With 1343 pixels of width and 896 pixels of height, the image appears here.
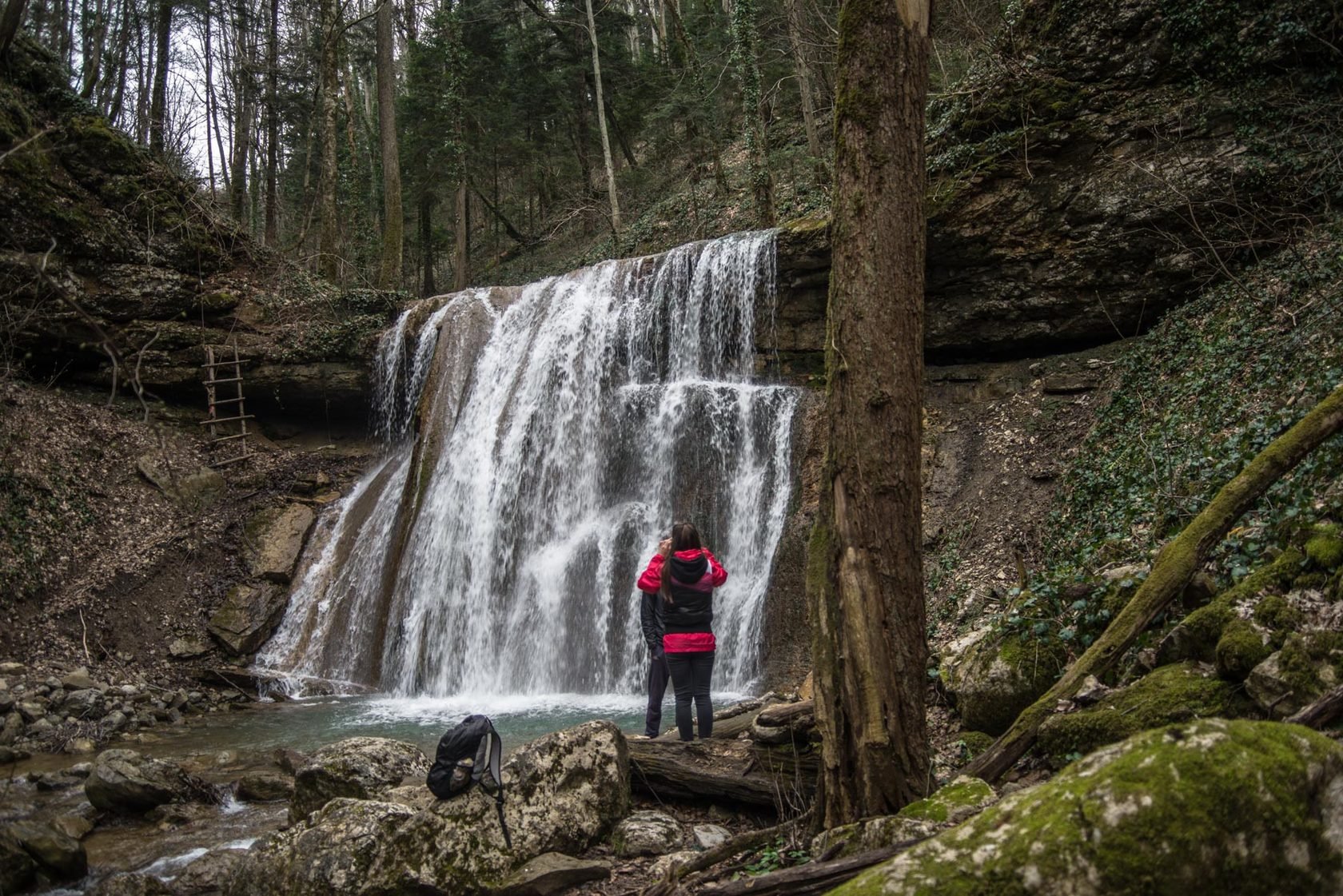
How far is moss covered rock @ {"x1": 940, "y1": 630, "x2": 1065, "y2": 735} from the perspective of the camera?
5.27m

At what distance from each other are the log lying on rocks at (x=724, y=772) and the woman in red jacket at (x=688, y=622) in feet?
1.84

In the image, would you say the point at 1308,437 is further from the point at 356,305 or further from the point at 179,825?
the point at 356,305

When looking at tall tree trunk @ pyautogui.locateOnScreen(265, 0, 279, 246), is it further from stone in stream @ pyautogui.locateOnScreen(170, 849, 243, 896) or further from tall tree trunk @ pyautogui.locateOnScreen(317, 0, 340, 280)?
stone in stream @ pyautogui.locateOnScreen(170, 849, 243, 896)

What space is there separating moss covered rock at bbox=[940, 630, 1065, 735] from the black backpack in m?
2.99

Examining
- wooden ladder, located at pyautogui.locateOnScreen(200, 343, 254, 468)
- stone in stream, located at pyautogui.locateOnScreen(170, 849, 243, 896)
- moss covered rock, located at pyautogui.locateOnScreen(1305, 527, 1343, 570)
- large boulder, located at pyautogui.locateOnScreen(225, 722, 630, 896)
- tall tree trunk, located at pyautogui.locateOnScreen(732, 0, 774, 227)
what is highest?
tall tree trunk, located at pyautogui.locateOnScreen(732, 0, 774, 227)

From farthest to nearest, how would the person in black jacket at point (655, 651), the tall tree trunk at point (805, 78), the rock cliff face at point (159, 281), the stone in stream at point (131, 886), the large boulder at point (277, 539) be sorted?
1. the tall tree trunk at point (805, 78)
2. the rock cliff face at point (159, 281)
3. the large boulder at point (277, 539)
4. the person in black jacket at point (655, 651)
5. the stone in stream at point (131, 886)

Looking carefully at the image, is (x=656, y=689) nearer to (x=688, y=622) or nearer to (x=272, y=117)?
(x=688, y=622)

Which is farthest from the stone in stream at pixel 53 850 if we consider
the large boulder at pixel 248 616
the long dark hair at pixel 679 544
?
the large boulder at pixel 248 616

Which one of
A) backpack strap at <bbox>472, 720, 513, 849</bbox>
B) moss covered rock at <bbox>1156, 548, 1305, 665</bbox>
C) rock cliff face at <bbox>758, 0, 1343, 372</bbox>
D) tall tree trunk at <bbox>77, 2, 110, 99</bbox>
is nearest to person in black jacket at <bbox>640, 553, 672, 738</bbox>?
backpack strap at <bbox>472, 720, 513, 849</bbox>

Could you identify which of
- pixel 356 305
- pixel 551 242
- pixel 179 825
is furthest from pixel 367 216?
pixel 179 825

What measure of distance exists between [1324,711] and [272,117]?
28.2 metres

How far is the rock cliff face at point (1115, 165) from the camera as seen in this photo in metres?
9.77

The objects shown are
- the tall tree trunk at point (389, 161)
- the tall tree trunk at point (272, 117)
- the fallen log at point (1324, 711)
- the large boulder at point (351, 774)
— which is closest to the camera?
the fallen log at point (1324, 711)

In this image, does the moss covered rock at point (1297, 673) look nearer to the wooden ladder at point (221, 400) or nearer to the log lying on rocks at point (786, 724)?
the log lying on rocks at point (786, 724)
